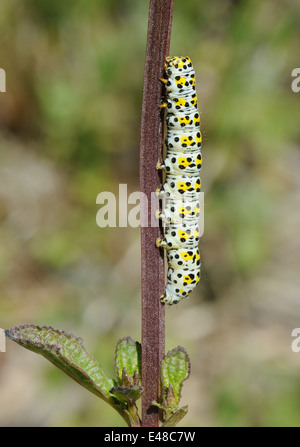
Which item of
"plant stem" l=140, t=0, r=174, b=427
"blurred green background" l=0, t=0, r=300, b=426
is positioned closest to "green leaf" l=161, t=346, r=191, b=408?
"plant stem" l=140, t=0, r=174, b=427

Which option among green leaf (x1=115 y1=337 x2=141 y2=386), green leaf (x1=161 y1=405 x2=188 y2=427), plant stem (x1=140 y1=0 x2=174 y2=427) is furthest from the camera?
green leaf (x1=115 y1=337 x2=141 y2=386)

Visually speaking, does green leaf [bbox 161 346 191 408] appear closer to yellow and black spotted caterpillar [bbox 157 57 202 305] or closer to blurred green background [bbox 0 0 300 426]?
yellow and black spotted caterpillar [bbox 157 57 202 305]

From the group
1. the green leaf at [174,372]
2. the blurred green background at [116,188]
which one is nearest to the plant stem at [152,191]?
the green leaf at [174,372]

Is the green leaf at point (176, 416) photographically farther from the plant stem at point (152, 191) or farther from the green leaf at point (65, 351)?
the green leaf at point (65, 351)

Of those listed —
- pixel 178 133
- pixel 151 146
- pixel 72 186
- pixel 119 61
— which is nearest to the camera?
pixel 151 146

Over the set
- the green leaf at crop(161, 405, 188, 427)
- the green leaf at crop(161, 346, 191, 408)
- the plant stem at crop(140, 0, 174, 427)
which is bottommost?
the green leaf at crop(161, 405, 188, 427)

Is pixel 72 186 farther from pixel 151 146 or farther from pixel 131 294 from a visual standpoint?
pixel 151 146

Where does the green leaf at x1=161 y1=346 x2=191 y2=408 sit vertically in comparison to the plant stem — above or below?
below
